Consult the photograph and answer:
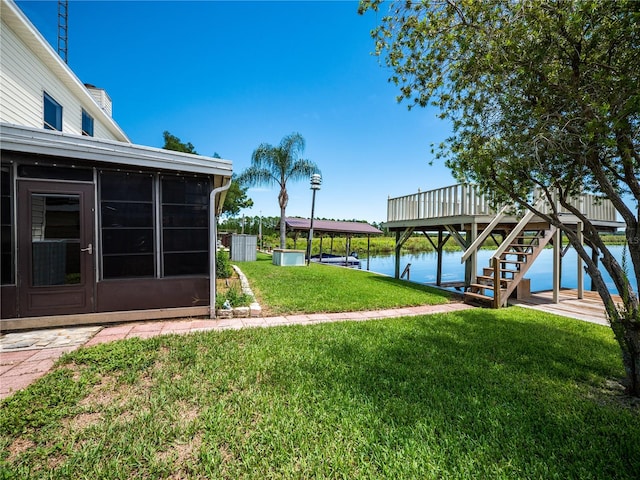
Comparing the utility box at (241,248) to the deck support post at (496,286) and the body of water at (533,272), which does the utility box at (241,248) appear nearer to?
the body of water at (533,272)

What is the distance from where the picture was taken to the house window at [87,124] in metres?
9.19

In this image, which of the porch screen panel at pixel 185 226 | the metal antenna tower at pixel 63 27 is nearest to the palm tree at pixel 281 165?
the metal antenna tower at pixel 63 27

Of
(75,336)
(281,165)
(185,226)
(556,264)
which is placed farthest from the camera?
(281,165)

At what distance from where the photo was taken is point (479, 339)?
4.26m

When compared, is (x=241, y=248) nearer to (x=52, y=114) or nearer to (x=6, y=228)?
(x=52, y=114)

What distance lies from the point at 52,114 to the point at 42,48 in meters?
1.61

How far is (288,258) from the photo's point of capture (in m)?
14.3

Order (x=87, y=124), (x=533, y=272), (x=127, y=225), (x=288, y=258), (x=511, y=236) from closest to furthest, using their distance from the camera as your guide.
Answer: (x=127, y=225) → (x=511, y=236) → (x=87, y=124) → (x=288, y=258) → (x=533, y=272)

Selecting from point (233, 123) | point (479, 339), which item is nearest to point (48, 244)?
point (479, 339)

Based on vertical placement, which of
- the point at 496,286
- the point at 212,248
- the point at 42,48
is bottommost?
the point at 496,286

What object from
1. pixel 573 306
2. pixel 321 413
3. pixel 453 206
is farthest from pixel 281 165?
pixel 321 413

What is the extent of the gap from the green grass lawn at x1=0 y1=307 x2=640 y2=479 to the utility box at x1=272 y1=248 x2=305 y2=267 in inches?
405

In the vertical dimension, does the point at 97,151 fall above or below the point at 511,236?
above

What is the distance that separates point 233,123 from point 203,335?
1310 cm
